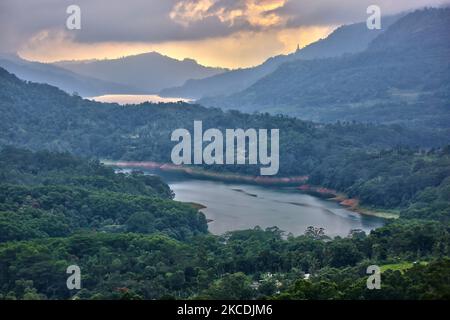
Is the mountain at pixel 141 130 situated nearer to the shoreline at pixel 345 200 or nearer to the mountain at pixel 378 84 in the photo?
the shoreline at pixel 345 200

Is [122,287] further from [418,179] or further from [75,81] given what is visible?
[75,81]

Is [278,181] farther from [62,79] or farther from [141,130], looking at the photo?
[62,79]

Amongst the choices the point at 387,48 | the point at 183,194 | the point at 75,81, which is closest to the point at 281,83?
the point at 387,48

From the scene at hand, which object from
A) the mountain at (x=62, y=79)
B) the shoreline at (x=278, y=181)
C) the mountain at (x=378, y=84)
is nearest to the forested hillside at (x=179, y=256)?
the shoreline at (x=278, y=181)

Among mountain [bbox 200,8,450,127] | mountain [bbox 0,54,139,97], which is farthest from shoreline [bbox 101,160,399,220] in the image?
mountain [bbox 0,54,139,97]

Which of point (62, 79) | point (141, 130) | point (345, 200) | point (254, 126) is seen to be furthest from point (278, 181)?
point (62, 79)
